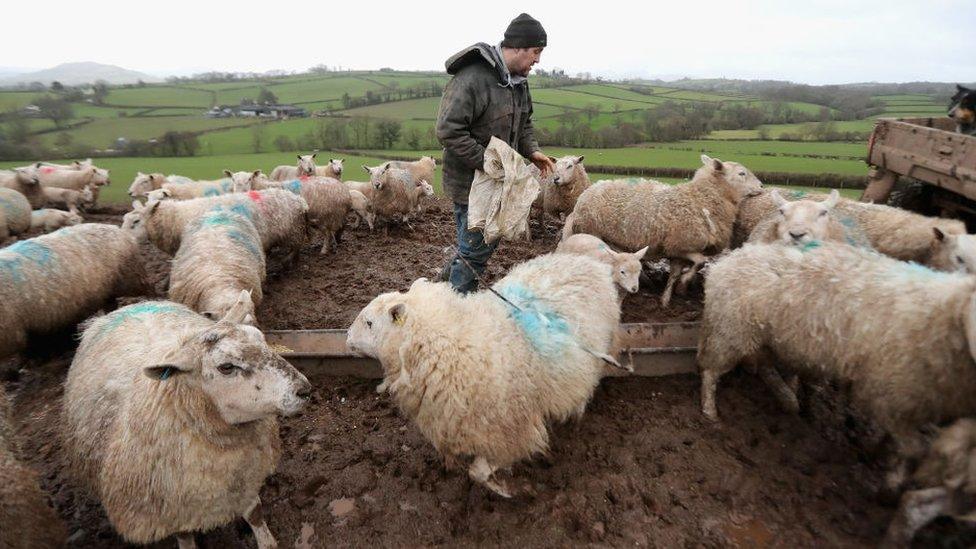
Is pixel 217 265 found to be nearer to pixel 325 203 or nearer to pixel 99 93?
pixel 325 203

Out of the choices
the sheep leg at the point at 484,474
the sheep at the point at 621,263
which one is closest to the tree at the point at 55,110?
the sheep at the point at 621,263

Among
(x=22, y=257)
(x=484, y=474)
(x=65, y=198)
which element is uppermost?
(x=22, y=257)

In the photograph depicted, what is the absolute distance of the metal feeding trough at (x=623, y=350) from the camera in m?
4.92

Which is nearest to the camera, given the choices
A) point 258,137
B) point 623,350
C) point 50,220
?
point 623,350

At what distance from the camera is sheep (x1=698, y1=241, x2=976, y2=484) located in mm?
3023

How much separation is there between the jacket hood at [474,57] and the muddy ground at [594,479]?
345cm

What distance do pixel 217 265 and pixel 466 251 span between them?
3.28 meters

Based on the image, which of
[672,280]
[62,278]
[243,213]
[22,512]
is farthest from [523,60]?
[62,278]

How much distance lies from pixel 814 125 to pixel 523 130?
29421 millimetres

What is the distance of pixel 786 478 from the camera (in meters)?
3.70

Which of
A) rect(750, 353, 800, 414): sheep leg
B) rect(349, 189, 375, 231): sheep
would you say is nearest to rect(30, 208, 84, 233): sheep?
rect(349, 189, 375, 231): sheep

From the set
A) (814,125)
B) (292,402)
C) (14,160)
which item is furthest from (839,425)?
(14,160)

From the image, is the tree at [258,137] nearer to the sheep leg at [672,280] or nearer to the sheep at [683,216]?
the sheep at [683,216]

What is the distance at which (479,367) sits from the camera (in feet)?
11.3
